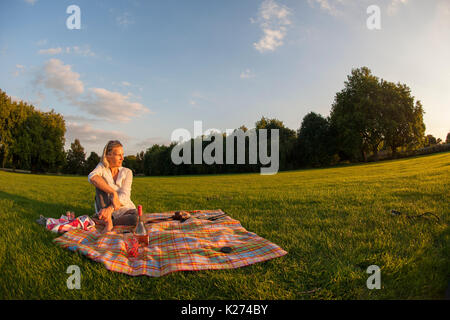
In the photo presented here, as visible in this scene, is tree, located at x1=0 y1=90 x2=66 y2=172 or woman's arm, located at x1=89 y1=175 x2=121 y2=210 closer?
woman's arm, located at x1=89 y1=175 x2=121 y2=210

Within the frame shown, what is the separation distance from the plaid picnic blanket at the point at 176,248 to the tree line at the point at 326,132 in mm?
31251

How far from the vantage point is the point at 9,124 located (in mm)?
33562

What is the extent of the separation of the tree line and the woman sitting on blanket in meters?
30.8

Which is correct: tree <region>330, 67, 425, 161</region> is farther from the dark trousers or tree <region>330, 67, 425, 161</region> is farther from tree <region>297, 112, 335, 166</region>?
the dark trousers

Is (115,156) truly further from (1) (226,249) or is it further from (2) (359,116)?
(2) (359,116)

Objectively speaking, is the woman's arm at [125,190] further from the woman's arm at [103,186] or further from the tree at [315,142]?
the tree at [315,142]

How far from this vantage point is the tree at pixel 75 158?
5156cm

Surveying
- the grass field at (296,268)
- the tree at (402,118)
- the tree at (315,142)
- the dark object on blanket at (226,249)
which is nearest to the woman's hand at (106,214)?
the grass field at (296,268)

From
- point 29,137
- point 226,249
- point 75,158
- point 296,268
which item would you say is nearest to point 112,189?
point 226,249

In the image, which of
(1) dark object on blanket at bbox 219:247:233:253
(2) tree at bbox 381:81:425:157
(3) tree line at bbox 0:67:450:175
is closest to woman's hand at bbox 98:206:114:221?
(1) dark object on blanket at bbox 219:247:233:253

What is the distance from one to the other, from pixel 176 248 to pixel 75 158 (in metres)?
60.7

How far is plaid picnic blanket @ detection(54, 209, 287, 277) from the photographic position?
2490mm

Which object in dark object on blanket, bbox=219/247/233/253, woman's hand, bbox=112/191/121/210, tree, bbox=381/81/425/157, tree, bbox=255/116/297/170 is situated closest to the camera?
dark object on blanket, bbox=219/247/233/253

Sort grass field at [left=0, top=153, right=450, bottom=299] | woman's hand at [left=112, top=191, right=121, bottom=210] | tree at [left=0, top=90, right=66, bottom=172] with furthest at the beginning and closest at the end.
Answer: tree at [left=0, top=90, right=66, bottom=172]
woman's hand at [left=112, top=191, right=121, bottom=210]
grass field at [left=0, top=153, right=450, bottom=299]
